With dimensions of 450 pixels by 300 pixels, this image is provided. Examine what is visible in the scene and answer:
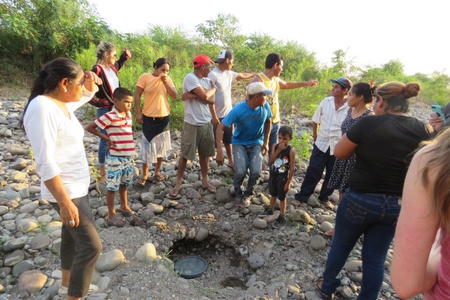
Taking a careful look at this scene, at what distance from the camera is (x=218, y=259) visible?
362 cm

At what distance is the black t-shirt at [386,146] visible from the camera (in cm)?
209

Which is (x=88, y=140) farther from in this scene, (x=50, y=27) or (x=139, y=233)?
(x=50, y=27)

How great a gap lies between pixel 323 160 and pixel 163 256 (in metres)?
2.29

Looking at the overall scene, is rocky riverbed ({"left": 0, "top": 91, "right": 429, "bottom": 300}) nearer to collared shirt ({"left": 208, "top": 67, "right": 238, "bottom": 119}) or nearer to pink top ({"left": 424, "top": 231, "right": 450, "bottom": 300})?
collared shirt ({"left": 208, "top": 67, "right": 238, "bottom": 119})

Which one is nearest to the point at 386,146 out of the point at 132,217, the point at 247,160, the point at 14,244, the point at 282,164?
the point at 282,164

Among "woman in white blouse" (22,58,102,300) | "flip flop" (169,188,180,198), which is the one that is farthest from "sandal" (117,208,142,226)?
"woman in white blouse" (22,58,102,300)

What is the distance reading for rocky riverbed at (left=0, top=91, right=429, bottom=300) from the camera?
8.95 ft

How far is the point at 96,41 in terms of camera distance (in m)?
9.30

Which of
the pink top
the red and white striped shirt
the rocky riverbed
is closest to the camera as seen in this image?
the pink top

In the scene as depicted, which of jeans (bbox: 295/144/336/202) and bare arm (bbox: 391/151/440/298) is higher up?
bare arm (bbox: 391/151/440/298)

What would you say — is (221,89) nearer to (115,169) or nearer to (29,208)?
(115,169)

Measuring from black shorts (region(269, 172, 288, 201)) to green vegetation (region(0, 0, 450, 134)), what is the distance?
78.5 inches

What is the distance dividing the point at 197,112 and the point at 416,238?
3.22 metres

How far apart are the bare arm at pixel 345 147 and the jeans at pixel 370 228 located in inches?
11.7
